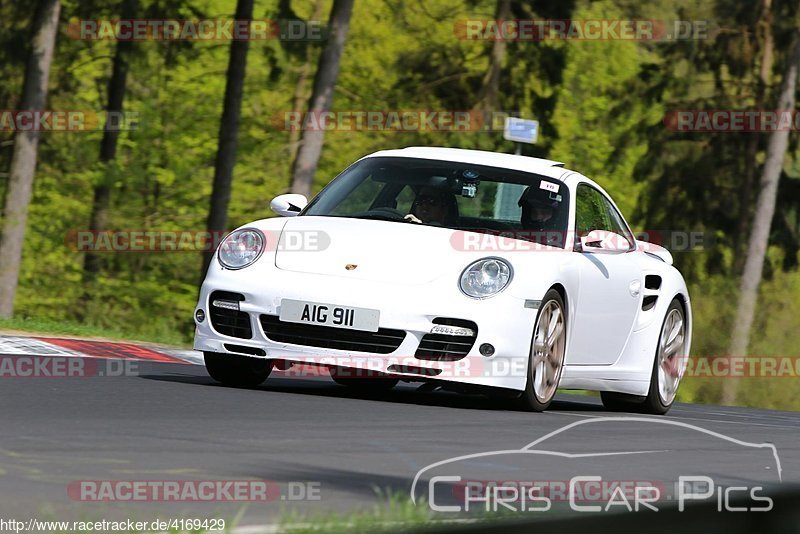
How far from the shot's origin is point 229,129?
2848 centimetres

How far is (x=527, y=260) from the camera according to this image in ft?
31.4

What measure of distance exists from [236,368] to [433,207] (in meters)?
1.61

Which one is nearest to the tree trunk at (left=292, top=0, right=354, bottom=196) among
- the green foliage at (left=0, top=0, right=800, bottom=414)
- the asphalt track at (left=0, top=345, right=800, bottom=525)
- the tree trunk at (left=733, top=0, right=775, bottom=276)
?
the green foliage at (left=0, top=0, right=800, bottom=414)

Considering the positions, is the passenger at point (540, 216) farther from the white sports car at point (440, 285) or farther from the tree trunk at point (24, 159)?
the tree trunk at point (24, 159)

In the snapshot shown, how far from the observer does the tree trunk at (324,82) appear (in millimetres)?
24984

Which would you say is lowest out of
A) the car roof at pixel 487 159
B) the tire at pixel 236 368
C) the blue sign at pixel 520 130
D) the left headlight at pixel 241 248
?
the tire at pixel 236 368

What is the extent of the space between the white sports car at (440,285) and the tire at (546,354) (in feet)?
0.04

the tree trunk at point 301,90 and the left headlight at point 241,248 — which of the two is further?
the tree trunk at point 301,90

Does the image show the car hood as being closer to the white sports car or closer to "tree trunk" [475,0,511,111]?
the white sports car

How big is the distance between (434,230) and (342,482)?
3978 millimetres

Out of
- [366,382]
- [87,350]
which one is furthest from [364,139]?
[366,382]

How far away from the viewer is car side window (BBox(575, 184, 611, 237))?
35.1ft

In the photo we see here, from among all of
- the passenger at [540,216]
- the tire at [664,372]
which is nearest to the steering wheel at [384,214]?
the passenger at [540,216]

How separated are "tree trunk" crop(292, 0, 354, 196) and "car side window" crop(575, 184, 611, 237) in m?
13.8
